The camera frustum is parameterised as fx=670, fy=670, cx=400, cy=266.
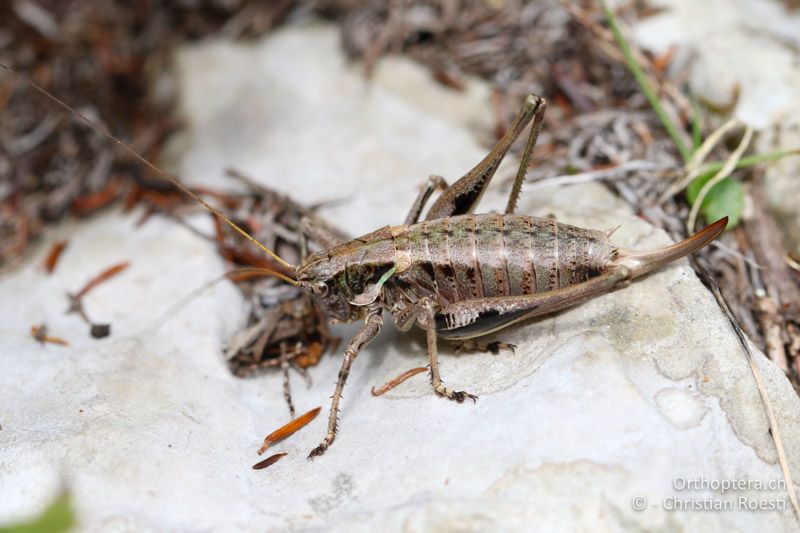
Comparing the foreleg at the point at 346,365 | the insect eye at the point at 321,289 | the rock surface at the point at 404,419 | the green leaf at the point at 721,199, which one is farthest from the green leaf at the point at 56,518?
the green leaf at the point at 721,199

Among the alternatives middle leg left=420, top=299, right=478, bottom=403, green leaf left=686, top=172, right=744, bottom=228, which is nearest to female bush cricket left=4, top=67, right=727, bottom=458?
middle leg left=420, top=299, right=478, bottom=403

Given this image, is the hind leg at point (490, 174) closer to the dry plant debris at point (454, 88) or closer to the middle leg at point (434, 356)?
Answer: the dry plant debris at point (454, 88)

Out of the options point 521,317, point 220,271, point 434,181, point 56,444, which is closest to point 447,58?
point 434,181

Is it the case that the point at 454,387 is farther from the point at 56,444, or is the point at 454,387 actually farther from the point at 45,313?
the point at 45,313

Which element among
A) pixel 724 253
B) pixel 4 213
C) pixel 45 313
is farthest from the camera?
pixel 4 213

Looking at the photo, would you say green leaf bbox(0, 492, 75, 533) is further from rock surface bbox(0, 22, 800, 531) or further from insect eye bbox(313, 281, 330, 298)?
insect eye bbox(313, 281, 330, 298)

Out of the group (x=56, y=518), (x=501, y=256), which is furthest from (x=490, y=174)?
(x=56, y=518)

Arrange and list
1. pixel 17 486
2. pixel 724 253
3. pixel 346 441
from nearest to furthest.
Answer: pixel 17 486 < pixel 346 441 < pixel 724 253
